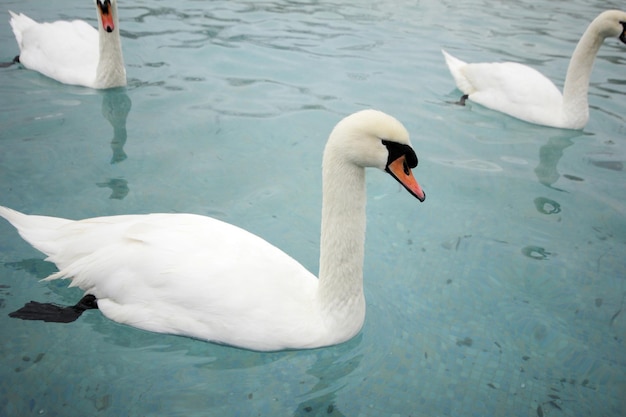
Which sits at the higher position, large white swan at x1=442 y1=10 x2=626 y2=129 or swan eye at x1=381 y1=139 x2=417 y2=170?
swan eye at x1=381 y1=139 x2=417 y2=170

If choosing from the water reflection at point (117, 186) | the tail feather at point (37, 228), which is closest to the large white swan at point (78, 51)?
the water reflection at point (117, 186)

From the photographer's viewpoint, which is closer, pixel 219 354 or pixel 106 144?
pixel 219 354

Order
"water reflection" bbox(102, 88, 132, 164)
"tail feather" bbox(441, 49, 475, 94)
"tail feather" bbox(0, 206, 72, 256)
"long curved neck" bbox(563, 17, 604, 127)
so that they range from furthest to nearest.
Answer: "tail feather" bbox(441, 49, 475, 94) < "long curved neck" bbox(563, 17, 604, 127) < "water reflection" bbox(102, 88, 132, 164) < "tail feather" bbox(0, 206, 72, 256)

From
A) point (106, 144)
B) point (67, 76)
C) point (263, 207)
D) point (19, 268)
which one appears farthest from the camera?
point (67, 76)

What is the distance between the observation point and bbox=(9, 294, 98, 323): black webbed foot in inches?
123

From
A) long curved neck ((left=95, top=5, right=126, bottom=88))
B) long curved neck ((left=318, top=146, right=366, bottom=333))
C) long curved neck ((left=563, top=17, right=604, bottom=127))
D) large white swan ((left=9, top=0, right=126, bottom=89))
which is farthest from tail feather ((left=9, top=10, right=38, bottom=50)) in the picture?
long curved neck ((left=563, top=17, right=604, bottom=127))

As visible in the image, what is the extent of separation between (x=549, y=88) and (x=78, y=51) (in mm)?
6174

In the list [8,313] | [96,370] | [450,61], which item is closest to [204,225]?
[96,370]

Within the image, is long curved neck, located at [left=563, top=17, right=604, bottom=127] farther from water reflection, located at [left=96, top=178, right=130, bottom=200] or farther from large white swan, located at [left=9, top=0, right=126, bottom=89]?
large white swan, located at [left=9, top=0, right=126, bottom=89]

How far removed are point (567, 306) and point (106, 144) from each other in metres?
4.54

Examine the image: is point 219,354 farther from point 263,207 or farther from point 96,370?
point 263,207

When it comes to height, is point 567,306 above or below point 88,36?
below

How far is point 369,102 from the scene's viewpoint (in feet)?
23.7

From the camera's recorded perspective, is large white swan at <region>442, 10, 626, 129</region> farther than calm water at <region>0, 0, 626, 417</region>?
Yes
